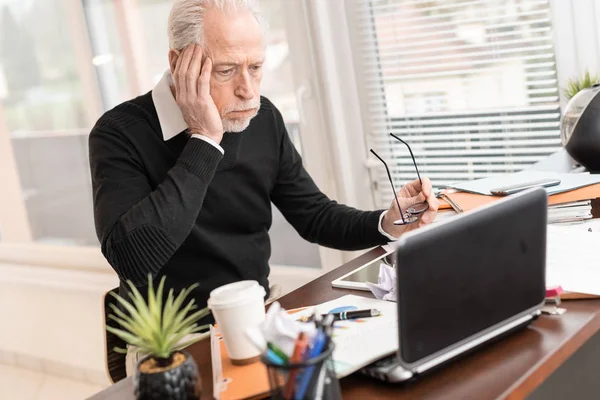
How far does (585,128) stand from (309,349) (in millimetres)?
1160

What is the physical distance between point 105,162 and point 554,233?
979mm

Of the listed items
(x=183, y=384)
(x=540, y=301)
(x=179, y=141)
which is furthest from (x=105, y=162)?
(x=540, y=301)

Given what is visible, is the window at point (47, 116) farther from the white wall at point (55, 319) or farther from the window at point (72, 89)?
the white wall at point (55, 319)

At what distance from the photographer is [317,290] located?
139 centimetres

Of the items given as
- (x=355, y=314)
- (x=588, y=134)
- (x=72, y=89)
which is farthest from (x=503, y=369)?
(x=72, y=89)

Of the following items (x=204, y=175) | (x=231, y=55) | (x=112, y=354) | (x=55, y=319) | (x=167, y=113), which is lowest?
(x=55, y=319)

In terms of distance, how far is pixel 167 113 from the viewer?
1787 millimetres

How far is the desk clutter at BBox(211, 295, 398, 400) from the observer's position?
2.69 ft

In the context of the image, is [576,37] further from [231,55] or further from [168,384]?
[168,384]

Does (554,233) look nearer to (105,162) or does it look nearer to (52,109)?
(105,162)

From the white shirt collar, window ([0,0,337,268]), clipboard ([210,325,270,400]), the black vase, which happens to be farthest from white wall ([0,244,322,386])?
clipboard ([210,325,270,400])

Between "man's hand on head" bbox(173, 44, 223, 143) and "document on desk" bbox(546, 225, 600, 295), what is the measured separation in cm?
75

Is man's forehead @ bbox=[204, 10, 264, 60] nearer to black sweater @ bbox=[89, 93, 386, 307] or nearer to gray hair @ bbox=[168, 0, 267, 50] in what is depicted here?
gray hair @ bbox=[168, 0, 267, 50]

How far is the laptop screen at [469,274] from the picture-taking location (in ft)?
3.06
